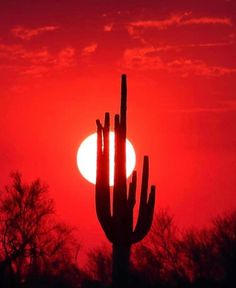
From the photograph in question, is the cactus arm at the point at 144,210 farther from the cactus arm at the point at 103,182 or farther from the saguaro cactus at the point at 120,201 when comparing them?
the cactus arm at the point at 103,182

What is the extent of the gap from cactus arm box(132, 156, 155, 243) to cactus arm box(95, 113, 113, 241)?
77 cm

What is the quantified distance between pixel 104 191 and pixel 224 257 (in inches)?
644

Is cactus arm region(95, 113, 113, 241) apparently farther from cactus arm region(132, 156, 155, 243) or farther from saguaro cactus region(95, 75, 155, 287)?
cactus arm region(132, 156, 155, 243)

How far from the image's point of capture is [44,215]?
40094 mm

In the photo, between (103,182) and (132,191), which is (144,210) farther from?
(103,182)

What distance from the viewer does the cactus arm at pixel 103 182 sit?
72.5ft

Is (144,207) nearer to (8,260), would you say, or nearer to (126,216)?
(126,216)

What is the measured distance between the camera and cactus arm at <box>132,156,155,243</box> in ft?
73.6

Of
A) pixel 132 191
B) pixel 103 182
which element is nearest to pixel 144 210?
pixel 132 191

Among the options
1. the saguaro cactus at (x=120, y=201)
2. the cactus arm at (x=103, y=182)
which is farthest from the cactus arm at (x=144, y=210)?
the cactus arm at (x=103, y=182)

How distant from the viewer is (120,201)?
2219 cm

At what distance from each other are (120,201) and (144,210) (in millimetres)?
787

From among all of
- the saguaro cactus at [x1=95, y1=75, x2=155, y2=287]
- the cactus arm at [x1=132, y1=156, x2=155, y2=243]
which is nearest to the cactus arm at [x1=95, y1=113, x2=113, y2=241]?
the saguaro cactus at [x1=95, y1=75, x2=155, y2=287]

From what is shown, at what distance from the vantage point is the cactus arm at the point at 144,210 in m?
22.4
